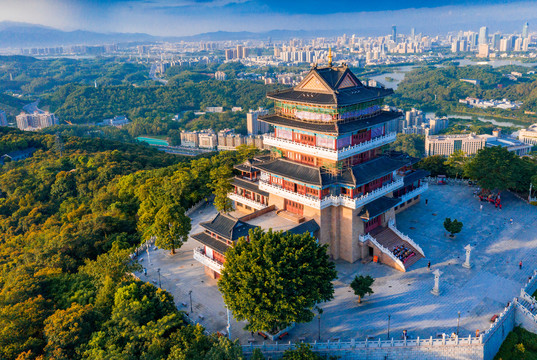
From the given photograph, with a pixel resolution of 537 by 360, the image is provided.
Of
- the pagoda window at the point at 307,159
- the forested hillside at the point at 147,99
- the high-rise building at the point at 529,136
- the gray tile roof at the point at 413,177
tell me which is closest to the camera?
the pagoda window at the point at 307,159

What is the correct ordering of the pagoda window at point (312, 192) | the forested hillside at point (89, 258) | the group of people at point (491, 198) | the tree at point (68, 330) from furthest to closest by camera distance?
1. the group of people at point (491, 198)
2. the pagoda window at point (312, 192)
3. the tree at point (68, 330)
4. the forested hillside at point (89, 258)

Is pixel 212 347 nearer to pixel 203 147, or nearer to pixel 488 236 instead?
pixel 488 236

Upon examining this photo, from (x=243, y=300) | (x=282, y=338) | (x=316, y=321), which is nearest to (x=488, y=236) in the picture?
(x=316, y=321)

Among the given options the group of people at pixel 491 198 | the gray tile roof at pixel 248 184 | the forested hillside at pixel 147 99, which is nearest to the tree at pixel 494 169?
the group of people at pixel 491 198

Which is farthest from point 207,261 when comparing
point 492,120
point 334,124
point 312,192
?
point 492,120

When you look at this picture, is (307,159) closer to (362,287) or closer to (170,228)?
(362,287)

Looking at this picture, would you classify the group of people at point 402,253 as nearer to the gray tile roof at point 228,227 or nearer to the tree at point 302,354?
the gray tile roof at point 228,227
